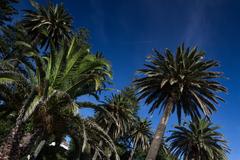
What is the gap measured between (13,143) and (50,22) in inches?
762

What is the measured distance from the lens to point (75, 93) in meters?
15.2

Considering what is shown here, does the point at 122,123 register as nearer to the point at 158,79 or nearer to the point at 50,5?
the point at 158,79

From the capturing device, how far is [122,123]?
33.0 meters

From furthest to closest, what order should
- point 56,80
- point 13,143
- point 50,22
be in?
point 50,22 < point 56,80 < point 13,143

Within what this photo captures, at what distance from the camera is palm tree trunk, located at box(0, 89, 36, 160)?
1186 centimetres

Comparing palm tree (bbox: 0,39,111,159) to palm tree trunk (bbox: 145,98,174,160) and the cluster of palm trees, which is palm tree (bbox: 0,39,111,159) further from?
palm tree trunk (bbox: 145,98,174,160)

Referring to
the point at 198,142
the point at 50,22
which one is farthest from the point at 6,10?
the point at 198,142

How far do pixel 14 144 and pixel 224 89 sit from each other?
16721 millimetres

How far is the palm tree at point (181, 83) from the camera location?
821 inches

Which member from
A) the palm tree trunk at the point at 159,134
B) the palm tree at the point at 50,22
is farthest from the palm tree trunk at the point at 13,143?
the palm tree at the point at 50,22

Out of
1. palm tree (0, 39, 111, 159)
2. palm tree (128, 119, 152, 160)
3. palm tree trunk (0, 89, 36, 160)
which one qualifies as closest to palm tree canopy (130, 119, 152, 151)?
palm tree (128, 119, 152, 160)

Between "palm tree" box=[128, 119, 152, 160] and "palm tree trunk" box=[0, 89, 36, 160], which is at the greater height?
"palm tree" box=[128, 119, 152, 160]

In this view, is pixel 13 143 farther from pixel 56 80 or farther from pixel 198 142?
pixel 198 142

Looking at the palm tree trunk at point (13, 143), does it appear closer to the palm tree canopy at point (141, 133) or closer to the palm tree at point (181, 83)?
the palm tree at point (181, 83)
